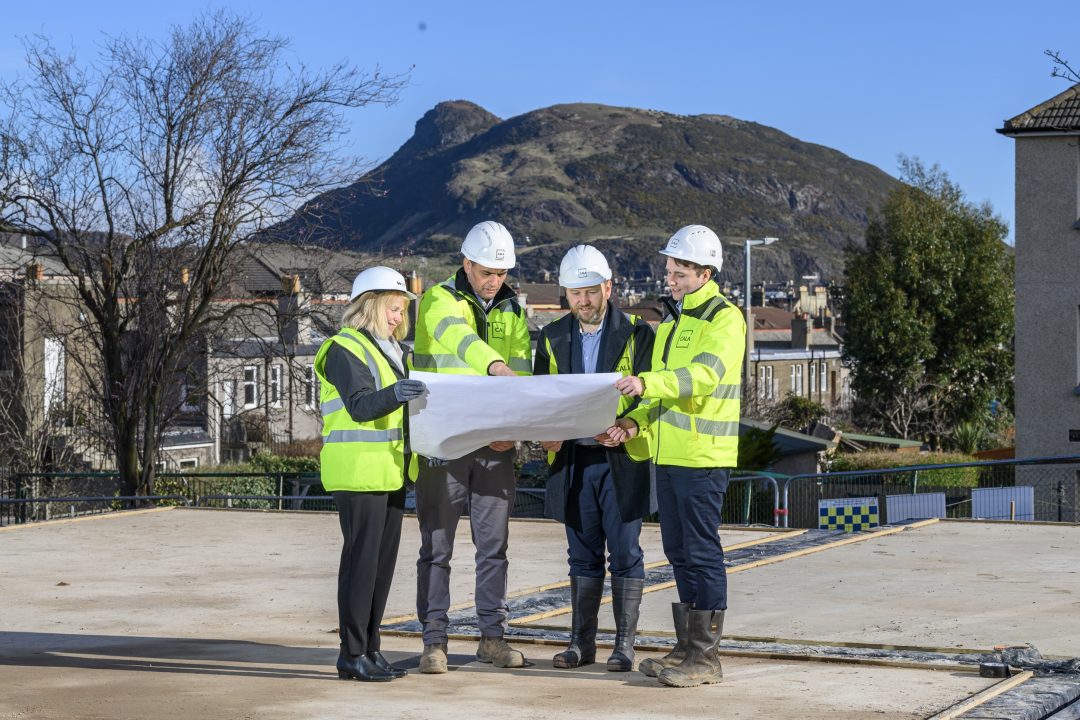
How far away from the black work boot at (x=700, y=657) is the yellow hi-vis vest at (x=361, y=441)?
5.65 feet

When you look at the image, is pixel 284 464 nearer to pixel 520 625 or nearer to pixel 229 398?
pixel 229 398

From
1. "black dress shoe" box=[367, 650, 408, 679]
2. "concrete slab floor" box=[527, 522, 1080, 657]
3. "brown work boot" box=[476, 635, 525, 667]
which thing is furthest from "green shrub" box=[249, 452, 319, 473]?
"black dress shoe" box=[367, 650, 408, 679]

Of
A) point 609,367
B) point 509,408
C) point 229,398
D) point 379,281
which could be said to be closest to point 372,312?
point 379,281

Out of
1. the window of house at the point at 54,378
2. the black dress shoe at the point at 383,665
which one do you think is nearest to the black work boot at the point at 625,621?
the black dress shoe at the point at 383,665

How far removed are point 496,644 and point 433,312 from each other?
1.88 m

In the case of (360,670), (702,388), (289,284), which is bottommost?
(360,670)

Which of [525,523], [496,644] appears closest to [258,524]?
[525,523]

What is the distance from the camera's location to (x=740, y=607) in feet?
36.2

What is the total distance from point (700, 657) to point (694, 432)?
1.16 meters

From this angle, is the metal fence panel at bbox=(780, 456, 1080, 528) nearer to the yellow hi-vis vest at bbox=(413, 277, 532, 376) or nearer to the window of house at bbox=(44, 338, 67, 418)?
the yellow hi-vis vest at bbox=(413, 277, 532, 376)

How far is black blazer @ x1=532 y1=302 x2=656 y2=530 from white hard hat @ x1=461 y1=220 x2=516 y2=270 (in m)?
0.44

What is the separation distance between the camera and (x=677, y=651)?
841 centimetres

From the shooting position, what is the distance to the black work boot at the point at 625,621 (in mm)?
8570

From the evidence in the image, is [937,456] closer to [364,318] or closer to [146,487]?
[146,487]
